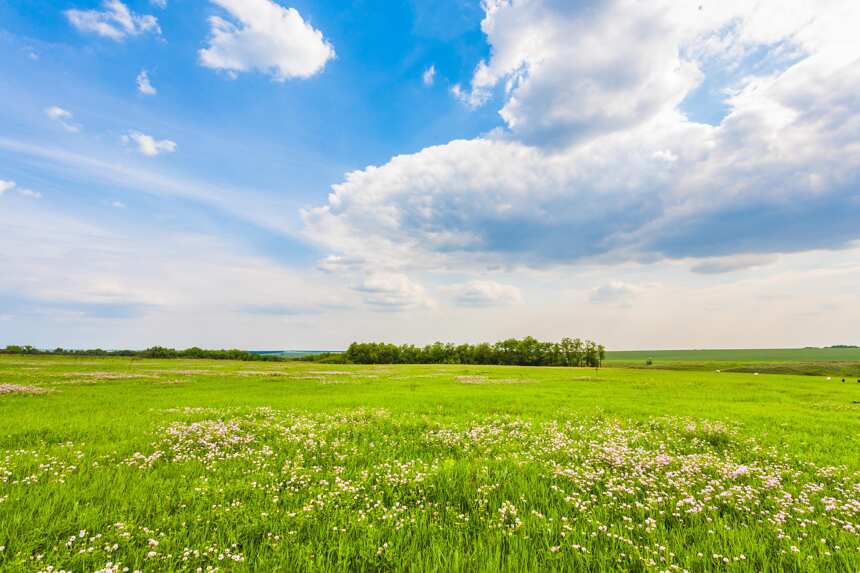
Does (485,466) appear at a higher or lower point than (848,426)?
higher

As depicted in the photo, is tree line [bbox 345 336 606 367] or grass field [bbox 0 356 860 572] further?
tree line [bbox 345 336 606 367]

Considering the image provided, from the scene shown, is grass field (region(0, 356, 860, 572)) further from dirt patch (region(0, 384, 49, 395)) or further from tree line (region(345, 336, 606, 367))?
tree line (region(345, 336, 606, 367))

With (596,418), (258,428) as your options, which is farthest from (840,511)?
(258,428)

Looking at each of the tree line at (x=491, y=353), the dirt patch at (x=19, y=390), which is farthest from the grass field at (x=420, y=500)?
the tree line at (x=491, y=353)

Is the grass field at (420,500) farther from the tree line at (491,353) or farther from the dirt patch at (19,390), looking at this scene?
the tree line at (491,353)

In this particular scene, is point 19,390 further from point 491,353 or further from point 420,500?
point 491,353

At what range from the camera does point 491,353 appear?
13625 cm

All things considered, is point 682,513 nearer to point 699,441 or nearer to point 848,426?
point 699,441

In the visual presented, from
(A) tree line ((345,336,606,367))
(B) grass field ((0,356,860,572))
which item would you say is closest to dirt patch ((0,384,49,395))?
(B) grass field ((0,356,860,572))

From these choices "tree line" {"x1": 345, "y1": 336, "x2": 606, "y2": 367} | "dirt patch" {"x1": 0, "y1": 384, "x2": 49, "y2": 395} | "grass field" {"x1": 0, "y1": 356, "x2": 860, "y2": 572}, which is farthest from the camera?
"tree line" {"x1": 345, "y1": 336, "x2": 606, "y2": 367}

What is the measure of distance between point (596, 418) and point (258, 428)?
44.2 feet

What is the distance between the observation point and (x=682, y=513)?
5664 millimetres

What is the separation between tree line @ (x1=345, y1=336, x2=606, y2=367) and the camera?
130 m

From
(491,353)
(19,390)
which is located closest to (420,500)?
(19,390)
